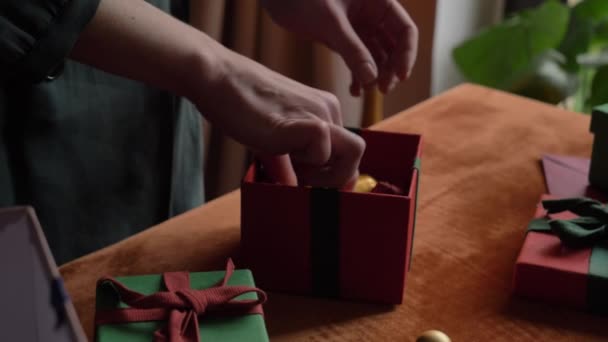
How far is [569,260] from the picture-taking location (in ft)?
2.38

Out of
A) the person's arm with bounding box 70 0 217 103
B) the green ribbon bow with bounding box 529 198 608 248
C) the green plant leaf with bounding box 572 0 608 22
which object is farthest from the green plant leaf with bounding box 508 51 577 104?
the person's arm with bounding box 70 0 217 103

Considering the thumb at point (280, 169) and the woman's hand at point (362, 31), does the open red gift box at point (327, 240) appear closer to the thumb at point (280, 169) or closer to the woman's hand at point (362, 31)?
the thumb at point (280, 169)

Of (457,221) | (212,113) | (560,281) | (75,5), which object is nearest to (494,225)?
(457,221)

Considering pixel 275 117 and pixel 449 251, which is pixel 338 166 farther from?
pixel 449 251

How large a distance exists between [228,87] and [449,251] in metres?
0.31

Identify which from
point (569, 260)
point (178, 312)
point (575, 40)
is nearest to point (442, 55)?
point (575, 40)

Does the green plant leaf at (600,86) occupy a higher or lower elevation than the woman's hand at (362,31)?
lower

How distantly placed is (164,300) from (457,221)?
406 millimetres

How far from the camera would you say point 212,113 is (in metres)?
0.70

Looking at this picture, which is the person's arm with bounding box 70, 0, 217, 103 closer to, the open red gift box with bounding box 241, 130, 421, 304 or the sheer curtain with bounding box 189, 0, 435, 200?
the open red gift box with bounding box 241, 130, 421, 304

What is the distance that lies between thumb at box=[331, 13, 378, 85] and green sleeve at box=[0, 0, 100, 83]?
1.09 ft

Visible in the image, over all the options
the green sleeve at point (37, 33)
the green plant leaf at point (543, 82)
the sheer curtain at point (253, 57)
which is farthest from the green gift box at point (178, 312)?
the green plant leaf at point (543, 82)

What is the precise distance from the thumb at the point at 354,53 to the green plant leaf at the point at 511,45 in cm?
108

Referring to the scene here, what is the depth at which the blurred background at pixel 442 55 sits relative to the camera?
165cm
